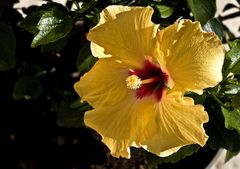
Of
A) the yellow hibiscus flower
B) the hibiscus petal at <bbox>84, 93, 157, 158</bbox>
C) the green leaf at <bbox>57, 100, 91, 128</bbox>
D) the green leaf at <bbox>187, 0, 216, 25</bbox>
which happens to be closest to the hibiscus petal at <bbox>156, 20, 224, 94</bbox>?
the yellow hibiscus flower

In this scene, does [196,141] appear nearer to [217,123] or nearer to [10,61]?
[217,123]

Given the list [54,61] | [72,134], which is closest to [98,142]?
[72,134]

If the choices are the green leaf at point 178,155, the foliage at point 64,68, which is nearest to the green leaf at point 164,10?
the foliage at point 64,68

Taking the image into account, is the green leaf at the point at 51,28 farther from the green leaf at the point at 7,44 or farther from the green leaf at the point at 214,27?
the green leaf at the point at 214,27

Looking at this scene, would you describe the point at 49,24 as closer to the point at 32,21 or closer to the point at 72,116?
the point at 32,21

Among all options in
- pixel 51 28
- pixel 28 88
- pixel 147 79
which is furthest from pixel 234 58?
pixel 28 88
